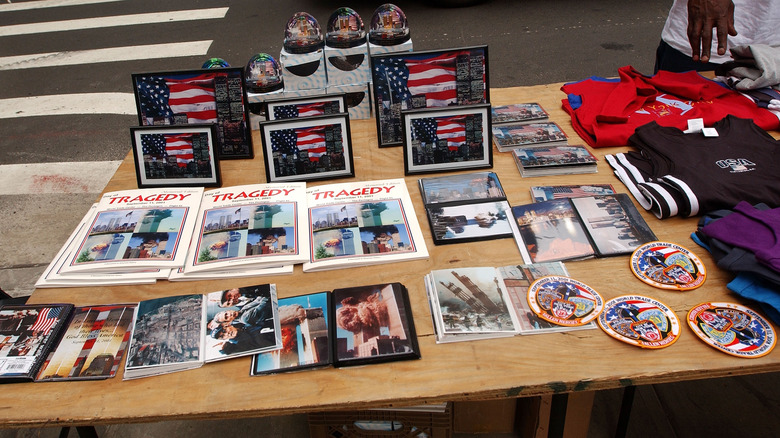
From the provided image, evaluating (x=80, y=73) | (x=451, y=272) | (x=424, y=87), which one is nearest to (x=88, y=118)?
(x=80, y=73)

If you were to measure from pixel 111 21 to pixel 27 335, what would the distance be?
604cm

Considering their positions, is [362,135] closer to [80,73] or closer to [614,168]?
[614,168]

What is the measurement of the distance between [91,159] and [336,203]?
2966mm

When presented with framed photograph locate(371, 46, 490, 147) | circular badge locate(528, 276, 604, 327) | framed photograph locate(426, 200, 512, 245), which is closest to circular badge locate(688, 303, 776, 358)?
circular badge locate(528, 276, 604, 327)

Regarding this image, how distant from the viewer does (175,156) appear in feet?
6.62

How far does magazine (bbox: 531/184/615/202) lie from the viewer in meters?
1.86


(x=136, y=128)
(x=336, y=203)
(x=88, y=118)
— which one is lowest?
(x=88, y=118)

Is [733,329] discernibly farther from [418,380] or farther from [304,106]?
[304,106]

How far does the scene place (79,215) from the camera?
3586mm

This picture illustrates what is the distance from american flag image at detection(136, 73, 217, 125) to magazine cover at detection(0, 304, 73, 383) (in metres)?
0.89

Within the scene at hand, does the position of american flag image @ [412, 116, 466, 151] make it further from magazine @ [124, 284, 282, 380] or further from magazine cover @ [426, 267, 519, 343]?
magazine @ [124, 284, 282, 380]

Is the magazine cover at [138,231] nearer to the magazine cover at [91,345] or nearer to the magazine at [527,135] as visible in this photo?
the magazine cover at [91,345]

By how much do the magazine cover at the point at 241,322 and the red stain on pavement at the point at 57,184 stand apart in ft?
9.05

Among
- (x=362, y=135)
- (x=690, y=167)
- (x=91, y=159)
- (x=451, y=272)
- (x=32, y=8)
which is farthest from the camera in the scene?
(x=32, y=8)
